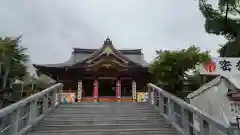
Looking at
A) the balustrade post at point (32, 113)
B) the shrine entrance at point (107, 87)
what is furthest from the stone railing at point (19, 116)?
the shrine entrance at point (107, 87)

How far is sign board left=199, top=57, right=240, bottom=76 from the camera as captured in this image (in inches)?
345

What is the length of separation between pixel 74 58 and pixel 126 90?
7.14 meters

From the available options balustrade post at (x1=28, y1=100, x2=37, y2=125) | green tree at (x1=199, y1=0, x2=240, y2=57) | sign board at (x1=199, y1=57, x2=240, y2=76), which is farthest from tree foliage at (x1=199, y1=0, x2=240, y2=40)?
balustrade post at (x1=28, y1=100, x2=37, y2=125)

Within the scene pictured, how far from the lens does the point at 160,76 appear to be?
943 centimetres

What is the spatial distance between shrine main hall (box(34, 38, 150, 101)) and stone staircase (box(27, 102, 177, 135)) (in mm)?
11390

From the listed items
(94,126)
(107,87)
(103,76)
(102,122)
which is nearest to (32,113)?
(94,126)

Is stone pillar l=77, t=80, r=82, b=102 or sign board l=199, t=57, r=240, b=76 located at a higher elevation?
sign board l=199, t=57, r=240, b=76

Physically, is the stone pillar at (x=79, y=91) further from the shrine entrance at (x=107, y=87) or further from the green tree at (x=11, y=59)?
the green tree at (x=11, y=59)

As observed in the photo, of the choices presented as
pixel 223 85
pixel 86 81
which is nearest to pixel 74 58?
pixel 86 81

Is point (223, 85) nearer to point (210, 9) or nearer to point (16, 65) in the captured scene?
point (210, 9)

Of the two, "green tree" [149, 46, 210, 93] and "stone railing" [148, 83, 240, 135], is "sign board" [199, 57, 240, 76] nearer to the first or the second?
"green tree" [149, 46, 210, 93]

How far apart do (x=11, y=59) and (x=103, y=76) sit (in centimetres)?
854

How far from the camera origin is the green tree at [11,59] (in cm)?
1260

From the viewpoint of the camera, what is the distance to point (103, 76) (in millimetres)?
20406
